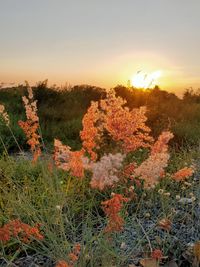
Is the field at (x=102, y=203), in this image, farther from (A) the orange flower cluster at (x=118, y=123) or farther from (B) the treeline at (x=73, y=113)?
(B) the treeline at (x=73, y=113)

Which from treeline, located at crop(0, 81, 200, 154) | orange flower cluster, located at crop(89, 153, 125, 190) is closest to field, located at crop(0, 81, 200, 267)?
orange flower cluster, located at crop(89, 153, 125, 190)

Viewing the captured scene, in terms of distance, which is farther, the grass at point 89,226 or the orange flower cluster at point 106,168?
the grass at point 89,226

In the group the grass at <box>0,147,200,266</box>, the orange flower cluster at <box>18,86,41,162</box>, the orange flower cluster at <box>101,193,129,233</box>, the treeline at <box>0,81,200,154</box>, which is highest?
the orange flower cluster at <box>18,86,41,162</box>

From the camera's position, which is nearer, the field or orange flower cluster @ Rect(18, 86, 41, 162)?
the field

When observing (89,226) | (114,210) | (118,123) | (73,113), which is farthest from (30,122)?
(73,113)

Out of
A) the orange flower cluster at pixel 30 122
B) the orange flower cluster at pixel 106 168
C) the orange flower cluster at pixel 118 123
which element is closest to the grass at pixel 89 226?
the orange flower cluster at pixel 30 122

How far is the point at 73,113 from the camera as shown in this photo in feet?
44.0

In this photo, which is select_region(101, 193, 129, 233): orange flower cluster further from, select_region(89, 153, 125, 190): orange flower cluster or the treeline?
the treeline

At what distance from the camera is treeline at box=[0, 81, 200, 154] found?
Answer: 395 inches

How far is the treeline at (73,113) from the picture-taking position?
10031 mm

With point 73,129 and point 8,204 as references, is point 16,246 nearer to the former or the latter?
point 8,204

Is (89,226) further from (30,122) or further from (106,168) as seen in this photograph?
(106,168)

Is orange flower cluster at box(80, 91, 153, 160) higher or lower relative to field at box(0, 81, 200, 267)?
higher

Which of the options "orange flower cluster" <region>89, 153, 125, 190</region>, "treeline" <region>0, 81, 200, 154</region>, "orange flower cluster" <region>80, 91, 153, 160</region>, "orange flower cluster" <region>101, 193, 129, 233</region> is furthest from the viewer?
"treeline" <region>0, 81, 200, 154</region>
